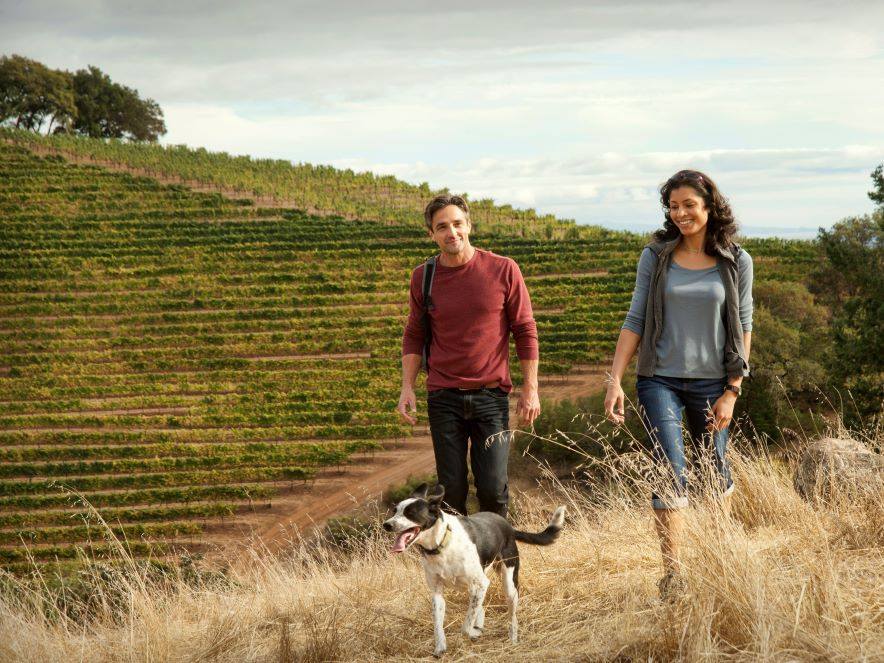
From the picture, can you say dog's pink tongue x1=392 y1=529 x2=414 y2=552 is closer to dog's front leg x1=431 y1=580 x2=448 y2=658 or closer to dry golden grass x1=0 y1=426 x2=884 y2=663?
dog's front leg x1=431 y1=580 x2=448 y2=658

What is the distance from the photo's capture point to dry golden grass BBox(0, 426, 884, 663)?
2764 mm

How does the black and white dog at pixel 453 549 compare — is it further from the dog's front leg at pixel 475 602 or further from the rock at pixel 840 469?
the rock at pixel 840 469

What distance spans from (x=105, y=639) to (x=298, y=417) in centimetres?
2362

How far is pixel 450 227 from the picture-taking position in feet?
12.8

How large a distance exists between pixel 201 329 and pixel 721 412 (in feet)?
105

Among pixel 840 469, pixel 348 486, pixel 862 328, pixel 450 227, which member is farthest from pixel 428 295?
pixel 348 486

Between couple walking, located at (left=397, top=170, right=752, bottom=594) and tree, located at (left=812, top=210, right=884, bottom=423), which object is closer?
couple walking, located at (left=397, top=170, right=752, bottom=594)

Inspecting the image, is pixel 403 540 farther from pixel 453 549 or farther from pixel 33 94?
pixel 33 94

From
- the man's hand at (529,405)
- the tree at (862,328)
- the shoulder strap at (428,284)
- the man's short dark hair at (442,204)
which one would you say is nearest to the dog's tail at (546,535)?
the man's hand at (529,405)

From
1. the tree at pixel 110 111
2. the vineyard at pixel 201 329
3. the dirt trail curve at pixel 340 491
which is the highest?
the tree at pixel 110 111

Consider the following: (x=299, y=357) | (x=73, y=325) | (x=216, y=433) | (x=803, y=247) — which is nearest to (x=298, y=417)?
(x=216, y=433)

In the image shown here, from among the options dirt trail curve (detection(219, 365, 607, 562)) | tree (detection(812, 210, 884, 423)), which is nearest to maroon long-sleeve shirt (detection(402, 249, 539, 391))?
tree (detection(812, 210, 884, 423))

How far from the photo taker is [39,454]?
24.5 metres

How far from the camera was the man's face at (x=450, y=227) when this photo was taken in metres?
3.89
